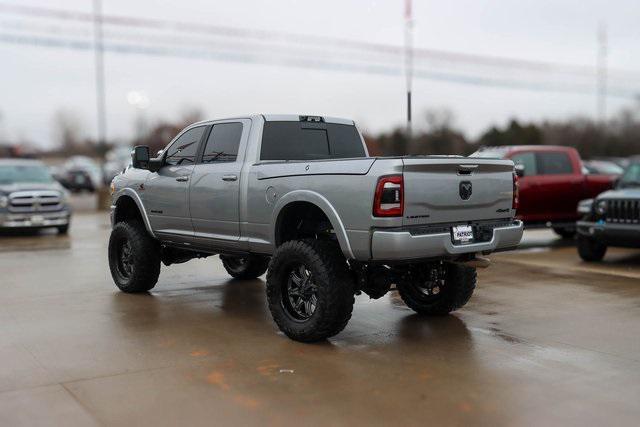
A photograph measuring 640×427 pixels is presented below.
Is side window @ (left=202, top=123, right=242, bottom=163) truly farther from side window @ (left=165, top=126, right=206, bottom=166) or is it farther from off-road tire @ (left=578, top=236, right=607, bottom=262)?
off-road tire @ (left=578, top=236, right=607, bottom=262)

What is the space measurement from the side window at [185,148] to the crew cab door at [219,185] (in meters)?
0.21

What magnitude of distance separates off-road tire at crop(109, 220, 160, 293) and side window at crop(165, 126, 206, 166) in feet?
3.23

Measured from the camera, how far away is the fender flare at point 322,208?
5.73 meters

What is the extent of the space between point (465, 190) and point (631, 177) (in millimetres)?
6344

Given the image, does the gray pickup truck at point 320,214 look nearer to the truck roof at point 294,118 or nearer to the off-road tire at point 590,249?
the truck roof at point 294,118

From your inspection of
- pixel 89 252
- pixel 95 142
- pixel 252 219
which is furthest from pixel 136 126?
pixel 252 219

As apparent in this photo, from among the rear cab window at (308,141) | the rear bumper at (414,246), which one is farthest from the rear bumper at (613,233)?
the rear bumper at (414,246)

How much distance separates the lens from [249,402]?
178 inches

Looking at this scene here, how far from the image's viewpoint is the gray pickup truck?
18.5ft

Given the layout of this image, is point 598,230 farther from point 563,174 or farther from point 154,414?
point 154,414

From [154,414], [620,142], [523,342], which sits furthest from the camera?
[620,142]

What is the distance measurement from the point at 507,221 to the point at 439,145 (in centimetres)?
7126

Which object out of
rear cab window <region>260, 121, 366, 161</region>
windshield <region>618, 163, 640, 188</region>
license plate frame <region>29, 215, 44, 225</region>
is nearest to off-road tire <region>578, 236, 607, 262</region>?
windshield <region>618, 163, 640, 188</region>

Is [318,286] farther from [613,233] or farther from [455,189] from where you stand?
[613,233]
